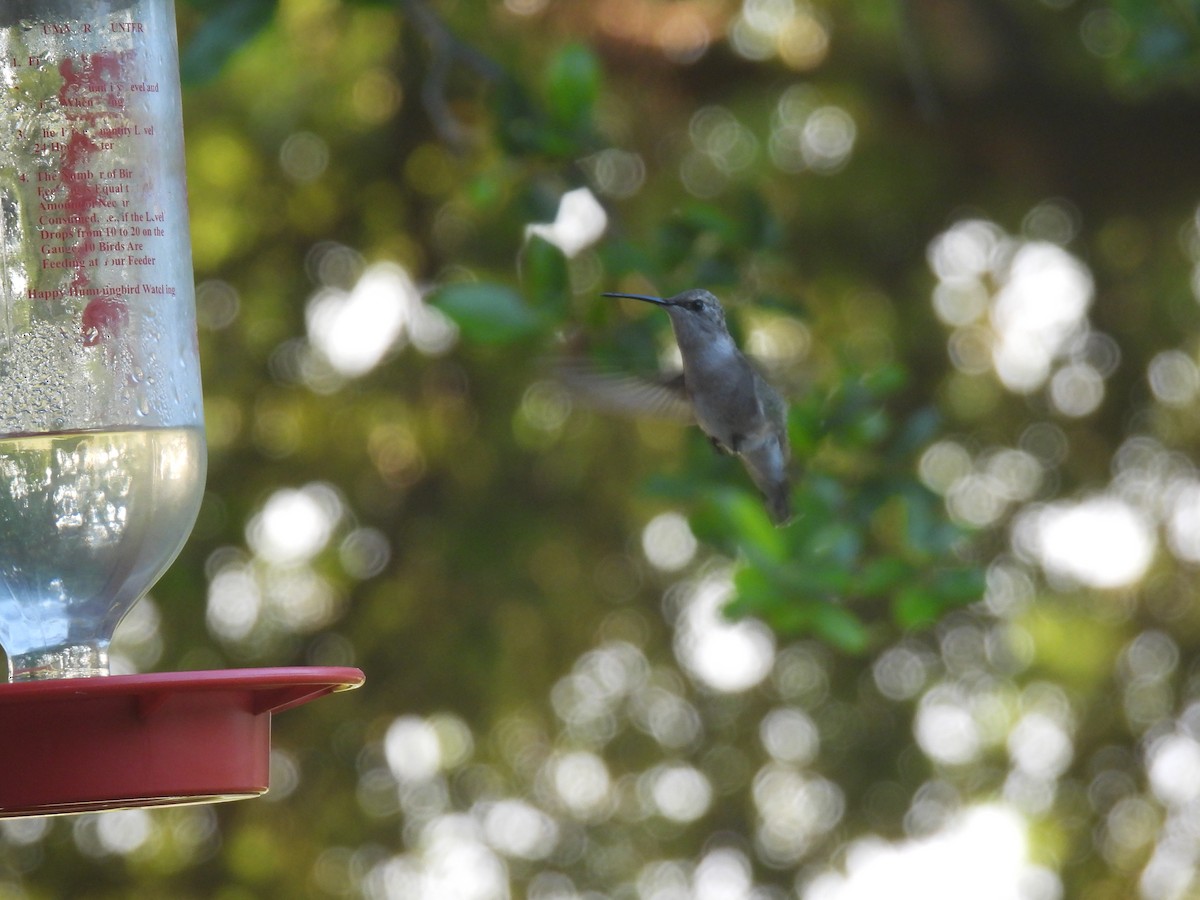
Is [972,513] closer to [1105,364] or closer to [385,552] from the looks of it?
[1105,364]

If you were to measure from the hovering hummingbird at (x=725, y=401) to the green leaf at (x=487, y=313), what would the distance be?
10.1 inches

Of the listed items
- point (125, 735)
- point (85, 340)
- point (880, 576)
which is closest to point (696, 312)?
point (880, 576)

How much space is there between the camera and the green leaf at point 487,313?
2695 mm

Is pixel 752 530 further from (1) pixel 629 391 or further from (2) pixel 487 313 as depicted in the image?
(2) pixel 487 313

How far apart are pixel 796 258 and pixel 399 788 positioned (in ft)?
7.07

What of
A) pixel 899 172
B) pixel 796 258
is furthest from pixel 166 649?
pixel 899 172

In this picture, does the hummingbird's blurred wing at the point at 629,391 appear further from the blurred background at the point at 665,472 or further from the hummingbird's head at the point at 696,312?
the blurred background at the point at 665,472

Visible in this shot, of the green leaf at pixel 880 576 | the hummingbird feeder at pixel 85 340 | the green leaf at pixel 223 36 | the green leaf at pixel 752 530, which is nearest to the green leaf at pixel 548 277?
the green leaf at pixel 752 530

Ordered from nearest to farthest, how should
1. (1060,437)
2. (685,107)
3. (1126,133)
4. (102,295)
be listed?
(102,295)
(1126,133)
(685,107)
(1060,437)

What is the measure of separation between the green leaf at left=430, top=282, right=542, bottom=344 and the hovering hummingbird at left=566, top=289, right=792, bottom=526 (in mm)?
257

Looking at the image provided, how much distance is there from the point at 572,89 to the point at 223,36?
0.59 meters

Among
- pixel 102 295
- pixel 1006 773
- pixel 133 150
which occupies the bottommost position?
pixel 1006 773

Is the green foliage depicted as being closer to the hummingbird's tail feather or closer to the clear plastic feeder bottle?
the hummingbird's tail feather

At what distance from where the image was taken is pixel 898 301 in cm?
538
